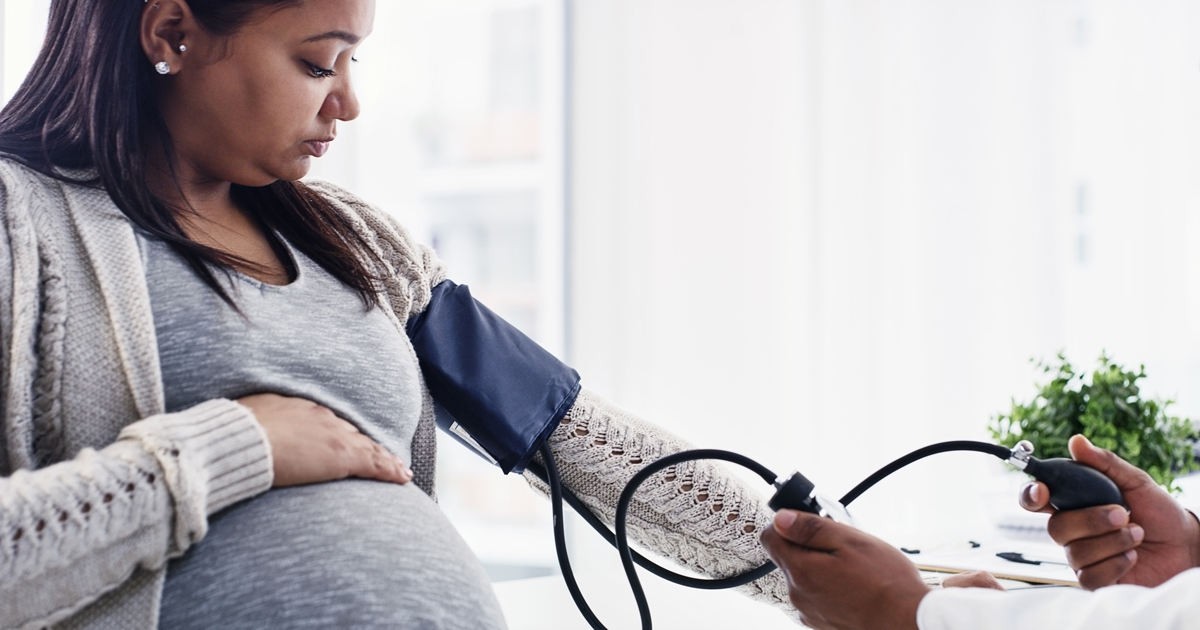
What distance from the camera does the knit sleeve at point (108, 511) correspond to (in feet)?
1.75

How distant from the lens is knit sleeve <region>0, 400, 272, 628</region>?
533 mm

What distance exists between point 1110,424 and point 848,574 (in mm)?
807

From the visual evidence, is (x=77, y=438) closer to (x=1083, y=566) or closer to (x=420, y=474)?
(x=420, y=474)

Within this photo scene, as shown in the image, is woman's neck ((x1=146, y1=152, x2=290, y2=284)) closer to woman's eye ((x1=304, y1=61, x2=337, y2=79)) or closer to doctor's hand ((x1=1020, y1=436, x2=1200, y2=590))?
woman's eye ((x1=304, y1=61, x2=337, y2=79))

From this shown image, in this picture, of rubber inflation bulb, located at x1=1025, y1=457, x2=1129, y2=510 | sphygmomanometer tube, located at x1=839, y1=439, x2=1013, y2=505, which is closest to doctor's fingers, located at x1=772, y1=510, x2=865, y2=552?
sphygmomanometer tube, located at x1=839, y1=439, x2=1013, y2=505

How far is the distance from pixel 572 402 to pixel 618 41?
1336 millimetres

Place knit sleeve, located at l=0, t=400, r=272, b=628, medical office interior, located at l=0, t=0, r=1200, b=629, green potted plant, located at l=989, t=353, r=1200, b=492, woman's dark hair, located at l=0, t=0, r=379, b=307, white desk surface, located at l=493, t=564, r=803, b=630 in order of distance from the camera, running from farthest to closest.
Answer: medical office interior, located at l=0, t=0, r=1200, b=629
green potted plant, located at l=989, t=353, r=1200, b=492
white desk surface, located at l=493, t=564, r=803, b=630
woman's dark hair, located at l=0, t=0, r=379, b=307
knit sleeve, located at l=0, t=400, r=272, b=628

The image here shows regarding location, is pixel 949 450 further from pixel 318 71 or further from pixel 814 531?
pixel 318 71

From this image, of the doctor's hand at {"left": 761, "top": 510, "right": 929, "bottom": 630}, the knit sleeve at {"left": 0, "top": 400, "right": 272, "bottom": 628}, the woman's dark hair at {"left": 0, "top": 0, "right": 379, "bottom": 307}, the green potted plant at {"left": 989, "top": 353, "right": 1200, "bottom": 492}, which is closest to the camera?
the knit sleeve at {"left": 0, "top": 400, "right": 272, "bottom": 628}

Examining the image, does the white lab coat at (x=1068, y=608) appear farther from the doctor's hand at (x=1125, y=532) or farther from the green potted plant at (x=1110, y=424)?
the green potted plant at (x=1110, y=424)

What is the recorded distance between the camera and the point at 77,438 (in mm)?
627

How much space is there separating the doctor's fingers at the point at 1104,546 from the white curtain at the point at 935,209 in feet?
4.22

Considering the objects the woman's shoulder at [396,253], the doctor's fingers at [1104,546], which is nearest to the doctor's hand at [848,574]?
the doctor's fingers at [1104,546]

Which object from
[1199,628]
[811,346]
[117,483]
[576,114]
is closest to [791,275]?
[811,346]
